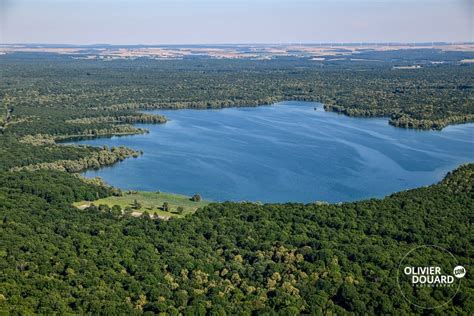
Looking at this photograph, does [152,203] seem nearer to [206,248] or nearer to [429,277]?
[206,248]

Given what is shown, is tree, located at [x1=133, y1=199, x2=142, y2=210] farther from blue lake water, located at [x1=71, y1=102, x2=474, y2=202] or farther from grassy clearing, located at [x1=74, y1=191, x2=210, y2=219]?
blue lake water, located at [x1=71, y1=102, x2=474, y2=202]

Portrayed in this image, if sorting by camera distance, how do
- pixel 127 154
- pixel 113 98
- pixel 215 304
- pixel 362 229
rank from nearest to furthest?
1. pixel 215 304
2. pixel 362 229
3. pixel 127 154
4. pixel 113 98

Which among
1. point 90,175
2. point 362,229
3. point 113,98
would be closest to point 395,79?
point 113,98

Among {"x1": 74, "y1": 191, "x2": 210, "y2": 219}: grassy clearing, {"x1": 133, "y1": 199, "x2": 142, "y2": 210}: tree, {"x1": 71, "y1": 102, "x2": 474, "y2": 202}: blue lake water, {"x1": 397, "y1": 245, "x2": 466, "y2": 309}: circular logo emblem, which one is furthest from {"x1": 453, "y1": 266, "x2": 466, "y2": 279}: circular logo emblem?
{"x1": 133, "y1": 199, "x2": 142, "y2": 210}: tree

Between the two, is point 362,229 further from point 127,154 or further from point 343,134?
point 343,134

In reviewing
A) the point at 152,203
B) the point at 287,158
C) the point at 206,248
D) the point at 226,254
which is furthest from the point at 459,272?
the point at 287,158

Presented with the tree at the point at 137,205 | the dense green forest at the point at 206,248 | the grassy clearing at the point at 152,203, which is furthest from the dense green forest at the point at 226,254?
the tree at the point at 137,205
